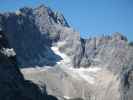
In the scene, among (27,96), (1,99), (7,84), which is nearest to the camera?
(1,99)

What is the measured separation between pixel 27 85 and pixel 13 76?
27.2 feet

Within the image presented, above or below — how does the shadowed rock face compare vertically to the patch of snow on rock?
below

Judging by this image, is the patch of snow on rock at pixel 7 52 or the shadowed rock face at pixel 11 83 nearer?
the shadowed rock face at pixel 11 83

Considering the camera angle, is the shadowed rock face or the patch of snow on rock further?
the patch of snow on rock

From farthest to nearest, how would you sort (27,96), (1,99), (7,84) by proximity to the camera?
(27,96), (7,84), (1,99)

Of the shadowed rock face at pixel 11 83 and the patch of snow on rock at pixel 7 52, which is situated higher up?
the patch of snow on rock at pixel 7 52

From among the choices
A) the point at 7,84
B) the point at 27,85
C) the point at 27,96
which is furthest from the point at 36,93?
the point at 7,84

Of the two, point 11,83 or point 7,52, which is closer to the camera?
point 11,83

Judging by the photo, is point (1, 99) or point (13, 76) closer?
point (1, 99)

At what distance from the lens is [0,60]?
116 m

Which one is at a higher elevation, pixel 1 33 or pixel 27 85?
pixel 1 33

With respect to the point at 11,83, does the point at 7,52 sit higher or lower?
higher

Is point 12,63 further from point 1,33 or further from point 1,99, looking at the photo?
point 1,99

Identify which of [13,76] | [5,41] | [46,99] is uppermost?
[5,41]
